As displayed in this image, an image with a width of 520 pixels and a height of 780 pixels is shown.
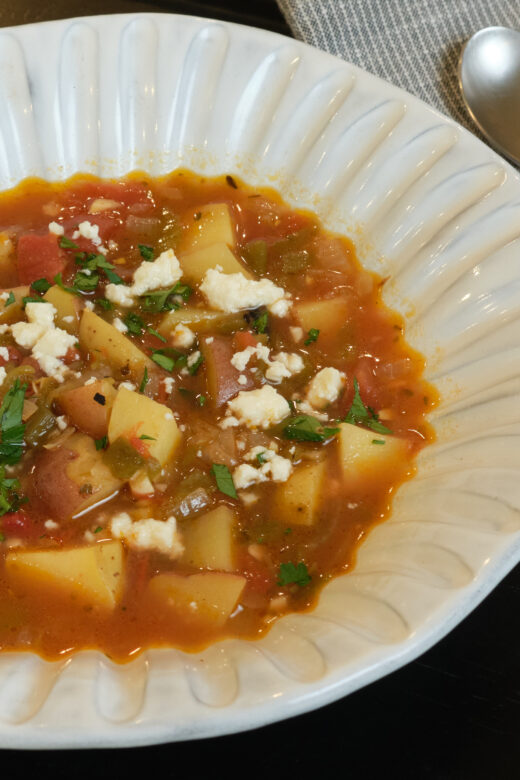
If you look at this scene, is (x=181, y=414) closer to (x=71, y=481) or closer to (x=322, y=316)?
(x=71, y=481)

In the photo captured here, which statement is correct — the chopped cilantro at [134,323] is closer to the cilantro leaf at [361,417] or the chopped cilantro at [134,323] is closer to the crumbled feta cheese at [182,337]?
the crumbled feta cheese at [182,337]

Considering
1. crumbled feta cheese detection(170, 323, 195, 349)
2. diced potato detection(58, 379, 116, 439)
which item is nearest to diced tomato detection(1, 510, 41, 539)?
diced potato detection(58, 379, 116, 439)

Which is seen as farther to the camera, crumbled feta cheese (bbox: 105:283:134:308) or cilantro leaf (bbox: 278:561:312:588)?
crumbled feta cheese (bbox: 105:283:134:308)

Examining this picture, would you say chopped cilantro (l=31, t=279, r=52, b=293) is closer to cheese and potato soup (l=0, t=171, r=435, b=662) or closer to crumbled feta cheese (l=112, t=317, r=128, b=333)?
cheese and potato soup (l=0, t=171, r=435, b=662)

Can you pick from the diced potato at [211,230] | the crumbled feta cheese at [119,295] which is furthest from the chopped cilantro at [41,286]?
the diced potato at [211,230]

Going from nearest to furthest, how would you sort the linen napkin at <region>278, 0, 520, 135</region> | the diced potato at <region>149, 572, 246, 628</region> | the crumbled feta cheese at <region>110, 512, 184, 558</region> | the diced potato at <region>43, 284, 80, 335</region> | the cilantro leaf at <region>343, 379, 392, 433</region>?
the diced potato at <region>149, 572, 246, 628</region>, the crumbled feta cheese at <region>110, 512, 184, 558</region>, the cilantro leaf at <region>343, 379, 392, 433</region>, the diced potato at <region>43, 284, 80, 335</region>, the linen napkin at <region>278, 0, 520, 135</region>

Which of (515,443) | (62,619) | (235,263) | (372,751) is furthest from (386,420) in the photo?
(62,619)
